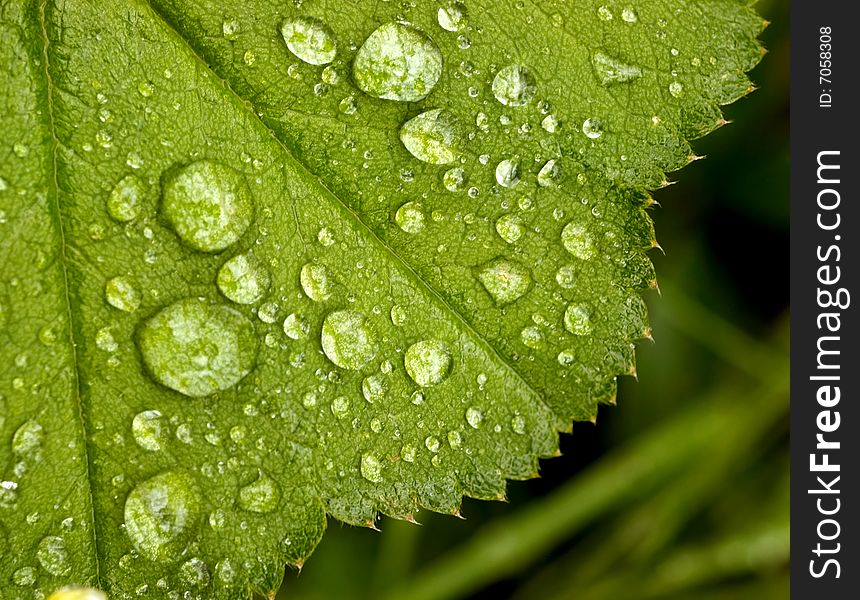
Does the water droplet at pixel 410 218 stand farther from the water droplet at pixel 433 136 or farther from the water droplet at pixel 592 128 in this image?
the water droplet at pixel 592 128

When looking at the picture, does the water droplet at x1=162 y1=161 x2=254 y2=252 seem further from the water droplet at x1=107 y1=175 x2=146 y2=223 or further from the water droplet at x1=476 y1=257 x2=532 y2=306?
the water droplet at x1=476 y1=257 x2=532 y2=306

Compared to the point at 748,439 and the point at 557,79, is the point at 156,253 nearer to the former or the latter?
the point at 557,79

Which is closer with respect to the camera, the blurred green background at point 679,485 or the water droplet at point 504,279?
the water droplet at point 504,279

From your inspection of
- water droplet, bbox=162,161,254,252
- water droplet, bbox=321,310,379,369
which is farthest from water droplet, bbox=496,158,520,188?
water droplet, bbox=162,161,254,252

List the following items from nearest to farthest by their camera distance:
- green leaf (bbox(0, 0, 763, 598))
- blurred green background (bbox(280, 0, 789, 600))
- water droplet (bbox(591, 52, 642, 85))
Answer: green leaf (bbox(0, 0, 763, 598))
water droplet (bbox(591, 52, 642, 85))
blurred green background (bbox(280, 0, 789, 600))

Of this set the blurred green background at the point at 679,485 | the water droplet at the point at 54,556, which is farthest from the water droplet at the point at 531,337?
the blurred green background at the point at 679,485

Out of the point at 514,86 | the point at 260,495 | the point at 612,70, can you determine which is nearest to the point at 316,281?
the point at 260,495

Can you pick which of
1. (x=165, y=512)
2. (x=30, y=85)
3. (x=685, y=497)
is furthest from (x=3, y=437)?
(x=685, y=497)
